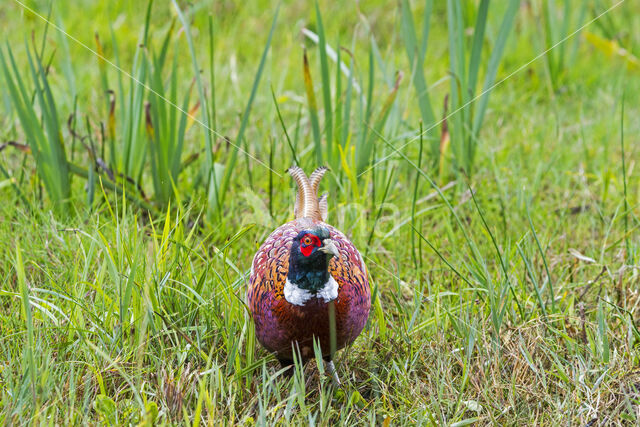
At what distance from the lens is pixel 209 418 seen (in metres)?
1.91

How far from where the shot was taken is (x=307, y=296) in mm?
2014

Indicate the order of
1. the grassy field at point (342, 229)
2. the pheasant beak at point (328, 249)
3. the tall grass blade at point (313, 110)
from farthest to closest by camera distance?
the tall grass blade at point (313, 110) < the grassy field at point (342, 229) < the pheasant beak at point (328, 249)

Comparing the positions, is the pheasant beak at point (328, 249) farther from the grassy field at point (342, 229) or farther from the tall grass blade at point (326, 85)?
the tall grass blade at point (326, 85)

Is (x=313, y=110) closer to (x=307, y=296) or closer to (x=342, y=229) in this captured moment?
(x=342, y=229)

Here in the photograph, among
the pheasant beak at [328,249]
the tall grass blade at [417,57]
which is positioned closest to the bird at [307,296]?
the pheasant beak at [328,249]

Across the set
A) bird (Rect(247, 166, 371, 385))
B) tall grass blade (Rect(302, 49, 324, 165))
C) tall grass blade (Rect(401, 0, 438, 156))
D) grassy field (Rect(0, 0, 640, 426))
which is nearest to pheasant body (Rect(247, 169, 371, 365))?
bird (Rect(247, 166, 371, 385))

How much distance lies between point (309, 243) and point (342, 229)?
1112 mm

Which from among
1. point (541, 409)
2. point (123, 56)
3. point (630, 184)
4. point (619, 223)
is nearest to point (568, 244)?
point (619, 223)

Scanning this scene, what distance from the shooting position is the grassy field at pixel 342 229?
83.9 inches

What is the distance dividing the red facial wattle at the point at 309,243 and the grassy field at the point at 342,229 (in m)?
0.41

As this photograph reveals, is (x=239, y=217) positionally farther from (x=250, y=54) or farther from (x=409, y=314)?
(x=250, y=54)

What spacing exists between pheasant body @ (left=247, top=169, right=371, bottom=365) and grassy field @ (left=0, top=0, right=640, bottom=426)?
0.10m

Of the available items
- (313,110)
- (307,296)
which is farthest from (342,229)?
(307,296)

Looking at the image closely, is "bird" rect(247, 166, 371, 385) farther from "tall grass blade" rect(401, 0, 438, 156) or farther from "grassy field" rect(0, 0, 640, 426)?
"tall grass blade" rect(401, 0, 438, 156)
